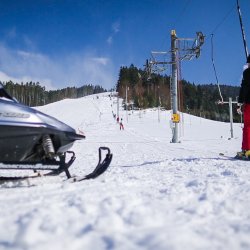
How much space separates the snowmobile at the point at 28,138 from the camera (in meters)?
3.44

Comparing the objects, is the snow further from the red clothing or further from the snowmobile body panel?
the red clothing

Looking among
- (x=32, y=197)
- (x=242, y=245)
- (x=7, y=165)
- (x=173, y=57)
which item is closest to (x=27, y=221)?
(x=32, y=197)

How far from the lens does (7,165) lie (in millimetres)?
3426

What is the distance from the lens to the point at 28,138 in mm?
3518

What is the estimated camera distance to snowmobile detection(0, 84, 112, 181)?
135 inches

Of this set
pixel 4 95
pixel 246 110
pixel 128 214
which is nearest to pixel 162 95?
pixel 246 110

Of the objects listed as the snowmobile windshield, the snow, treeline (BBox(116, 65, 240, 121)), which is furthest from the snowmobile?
treeline (BBox(116, 65, 240, 121))

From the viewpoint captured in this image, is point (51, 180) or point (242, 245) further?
point (51, 180)

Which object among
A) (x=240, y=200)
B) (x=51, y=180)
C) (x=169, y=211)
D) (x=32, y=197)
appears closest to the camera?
(x=169, y=211)

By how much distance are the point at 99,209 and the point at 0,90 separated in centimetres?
195

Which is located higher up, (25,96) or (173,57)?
(25,96)

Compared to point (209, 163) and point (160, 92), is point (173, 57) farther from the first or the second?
point (160, 92)

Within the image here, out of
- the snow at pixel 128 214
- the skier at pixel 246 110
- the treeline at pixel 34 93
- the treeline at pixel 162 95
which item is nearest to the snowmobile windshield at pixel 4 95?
the snow at pixel 128 214

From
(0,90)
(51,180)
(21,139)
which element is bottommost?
(51,180)
